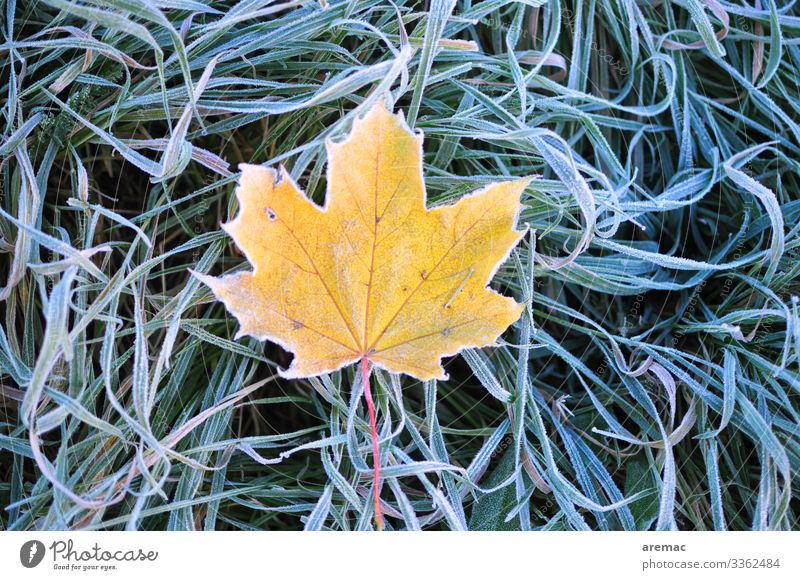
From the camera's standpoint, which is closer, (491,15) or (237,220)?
(237,220)

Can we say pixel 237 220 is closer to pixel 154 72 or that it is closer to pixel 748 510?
pixel 154 72

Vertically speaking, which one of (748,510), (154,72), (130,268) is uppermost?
(154,72)

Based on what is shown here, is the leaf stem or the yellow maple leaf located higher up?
the yellow maple leaf

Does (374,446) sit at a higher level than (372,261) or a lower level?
lower
